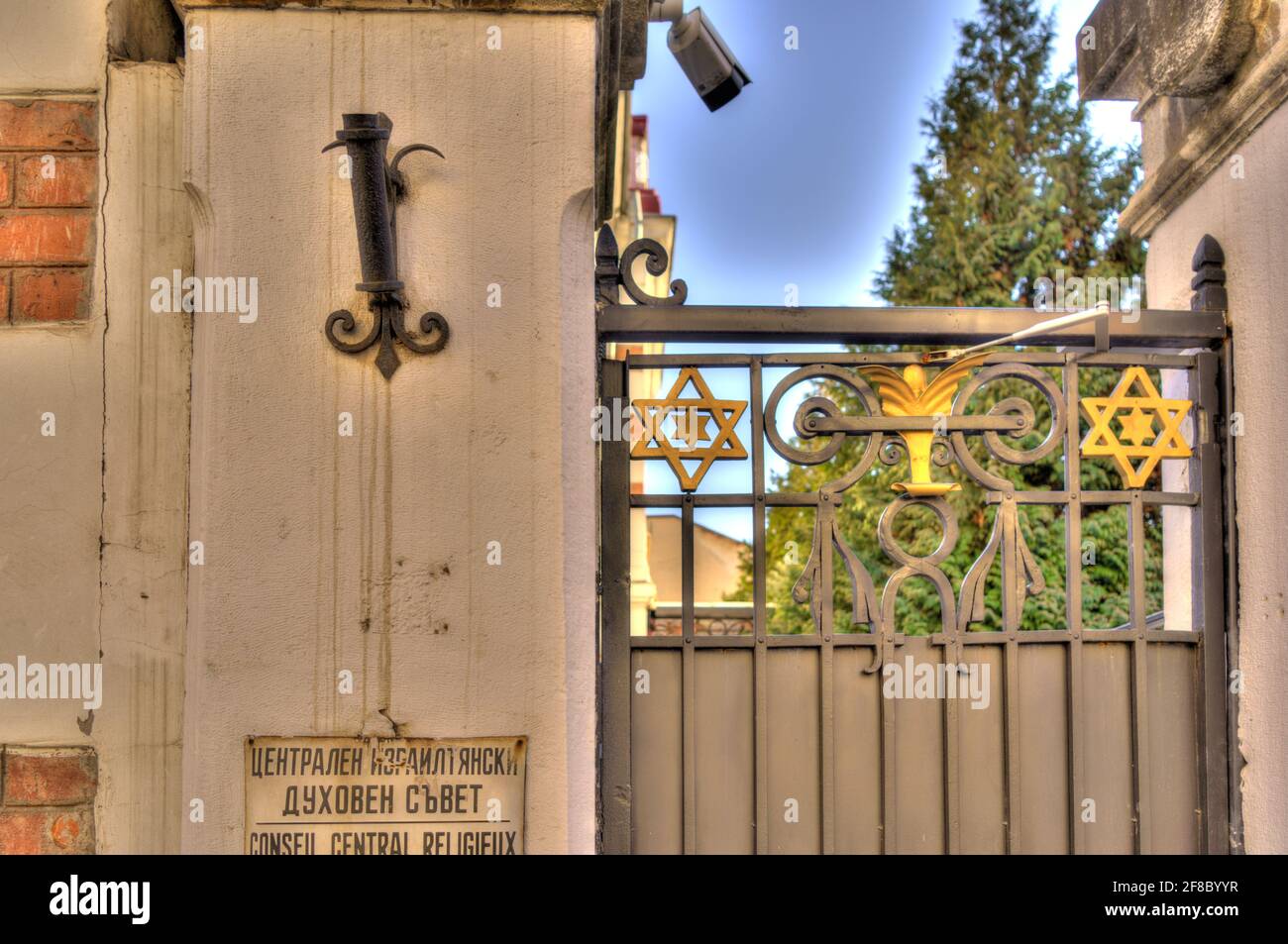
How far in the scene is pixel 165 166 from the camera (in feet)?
8.45

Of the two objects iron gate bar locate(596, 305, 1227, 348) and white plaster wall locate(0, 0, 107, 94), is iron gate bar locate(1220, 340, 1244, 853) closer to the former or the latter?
iron gate bar locate(596, 305, 1227, 348)

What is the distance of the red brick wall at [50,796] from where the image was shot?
2432 mm

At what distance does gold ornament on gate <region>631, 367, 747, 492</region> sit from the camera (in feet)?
9.13

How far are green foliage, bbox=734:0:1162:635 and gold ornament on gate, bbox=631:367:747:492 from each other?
24.5ft

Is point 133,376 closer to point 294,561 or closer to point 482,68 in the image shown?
point 294,561

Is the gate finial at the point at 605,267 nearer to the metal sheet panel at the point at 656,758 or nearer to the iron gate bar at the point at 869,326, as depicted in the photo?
the iron gate bar at the point at 869,326

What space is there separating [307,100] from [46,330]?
0.79 meters

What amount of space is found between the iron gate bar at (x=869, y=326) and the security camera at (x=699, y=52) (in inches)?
29.5

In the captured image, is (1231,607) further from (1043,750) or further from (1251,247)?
(1251,247)

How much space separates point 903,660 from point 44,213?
7.50 ft

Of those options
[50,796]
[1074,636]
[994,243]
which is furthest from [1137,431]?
[994,243]

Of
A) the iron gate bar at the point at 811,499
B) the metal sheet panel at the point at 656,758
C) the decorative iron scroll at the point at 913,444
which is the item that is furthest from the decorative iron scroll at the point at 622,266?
the metal sheet panel at the point at 656,758

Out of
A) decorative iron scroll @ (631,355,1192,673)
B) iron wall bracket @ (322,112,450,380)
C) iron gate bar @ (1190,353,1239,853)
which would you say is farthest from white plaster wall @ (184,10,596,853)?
iron gate bar @ (1190,353,1239,853)
